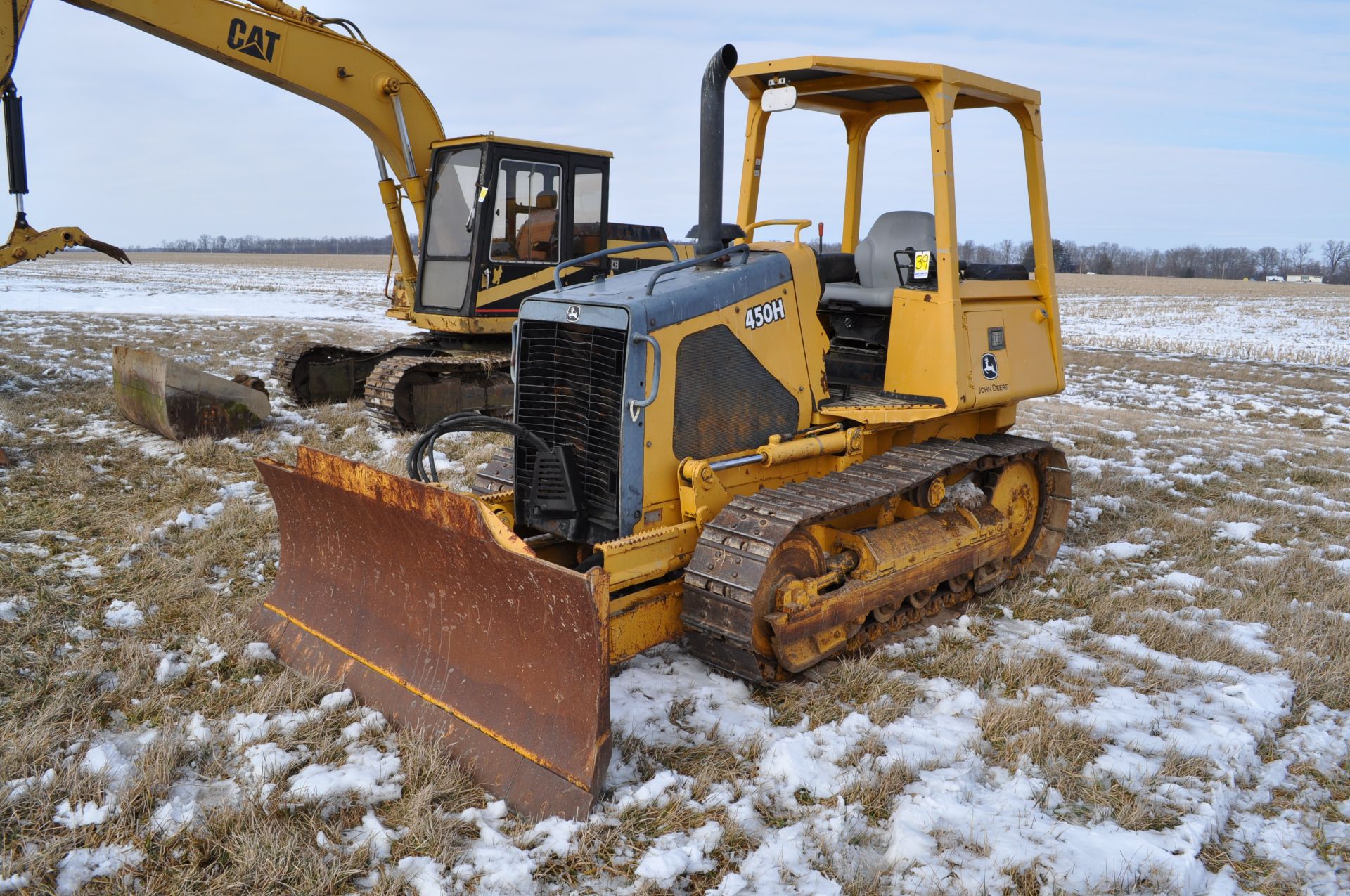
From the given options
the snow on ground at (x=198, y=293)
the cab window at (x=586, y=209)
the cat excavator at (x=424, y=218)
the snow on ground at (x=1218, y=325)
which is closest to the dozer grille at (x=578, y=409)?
the cat excavator at (x=424, y=218)

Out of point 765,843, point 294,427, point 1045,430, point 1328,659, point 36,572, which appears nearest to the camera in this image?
point 765,843

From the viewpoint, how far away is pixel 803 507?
4.21 m

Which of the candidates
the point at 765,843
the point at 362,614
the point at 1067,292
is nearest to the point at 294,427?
the point at 362,614

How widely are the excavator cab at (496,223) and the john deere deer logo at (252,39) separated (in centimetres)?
172

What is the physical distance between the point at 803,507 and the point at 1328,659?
2798mm

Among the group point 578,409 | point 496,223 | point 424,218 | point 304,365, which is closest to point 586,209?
point 496,223

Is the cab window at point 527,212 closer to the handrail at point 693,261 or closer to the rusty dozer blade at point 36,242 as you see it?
the rusty dozer blade at point 36,242

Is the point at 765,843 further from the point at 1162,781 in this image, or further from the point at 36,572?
the point at 36,572

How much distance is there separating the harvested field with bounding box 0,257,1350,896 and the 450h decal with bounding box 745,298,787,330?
1.67 metres

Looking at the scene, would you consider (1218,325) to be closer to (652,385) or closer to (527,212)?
(527,212)

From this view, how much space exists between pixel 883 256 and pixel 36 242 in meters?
8.42

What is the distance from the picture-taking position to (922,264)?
5.15 metres

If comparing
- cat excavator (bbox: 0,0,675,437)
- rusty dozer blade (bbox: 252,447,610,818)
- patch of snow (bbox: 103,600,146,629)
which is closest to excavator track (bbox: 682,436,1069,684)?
rusty dozer blade (bbox: 252,447,610,818)

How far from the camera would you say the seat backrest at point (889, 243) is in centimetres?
553
